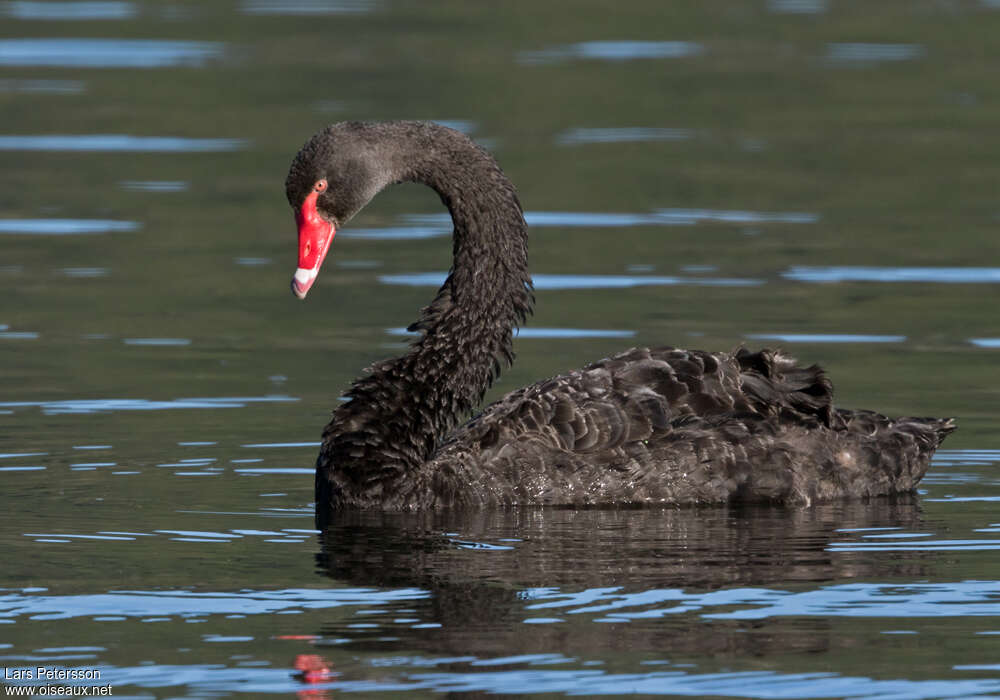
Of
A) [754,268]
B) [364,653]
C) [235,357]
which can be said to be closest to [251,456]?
[235,357]

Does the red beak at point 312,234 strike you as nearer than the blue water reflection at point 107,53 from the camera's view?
Yes

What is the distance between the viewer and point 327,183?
10758mm

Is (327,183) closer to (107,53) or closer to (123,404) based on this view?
(123,404)

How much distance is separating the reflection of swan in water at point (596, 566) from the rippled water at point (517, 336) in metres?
0.03

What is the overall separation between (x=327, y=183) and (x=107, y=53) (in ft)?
75.3

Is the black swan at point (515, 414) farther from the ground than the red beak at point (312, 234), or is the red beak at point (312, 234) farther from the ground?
the red beak at point (312, 234)

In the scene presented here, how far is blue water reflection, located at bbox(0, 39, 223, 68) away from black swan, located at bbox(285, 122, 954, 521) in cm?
2040

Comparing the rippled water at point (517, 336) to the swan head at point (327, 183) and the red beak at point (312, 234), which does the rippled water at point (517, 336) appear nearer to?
the red beak at point (312, 234)

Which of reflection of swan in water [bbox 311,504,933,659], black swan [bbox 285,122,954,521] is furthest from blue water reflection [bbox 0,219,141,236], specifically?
reflection of swan in water [bbox 311,504,933,659]

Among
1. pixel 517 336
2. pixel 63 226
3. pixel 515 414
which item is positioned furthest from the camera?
pixel 63 226

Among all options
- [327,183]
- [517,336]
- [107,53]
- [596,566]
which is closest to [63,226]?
[517,336]

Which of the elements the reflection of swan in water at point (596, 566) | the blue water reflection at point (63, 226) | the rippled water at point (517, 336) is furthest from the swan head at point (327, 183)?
the blue water reflection at point (63, 226)

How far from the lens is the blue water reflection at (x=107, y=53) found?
31.6 metres

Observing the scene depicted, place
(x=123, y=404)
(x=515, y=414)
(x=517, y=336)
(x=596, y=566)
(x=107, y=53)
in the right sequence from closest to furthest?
(x=596, y=566) → (x=515, y=414) → (x=123, y=404) → (x=517, y=336) → (x=107, y=53)
